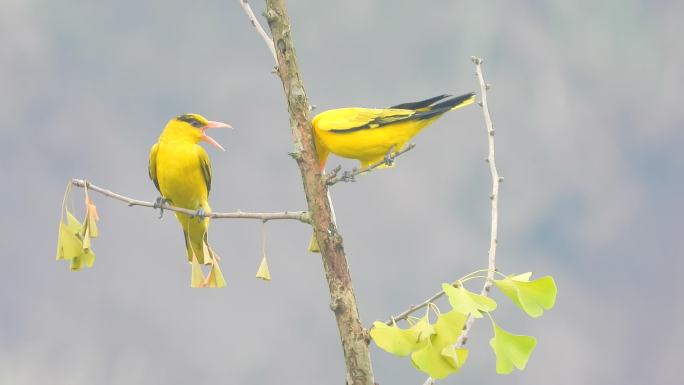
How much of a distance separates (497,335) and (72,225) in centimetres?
168

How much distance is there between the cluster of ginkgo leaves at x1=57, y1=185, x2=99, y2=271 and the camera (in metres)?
3.42

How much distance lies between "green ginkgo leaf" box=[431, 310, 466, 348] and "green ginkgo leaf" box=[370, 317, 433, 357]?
38 millimetres

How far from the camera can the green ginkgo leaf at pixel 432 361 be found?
2936 millimetres

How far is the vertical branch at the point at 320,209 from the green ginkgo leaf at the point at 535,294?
0.58 metres

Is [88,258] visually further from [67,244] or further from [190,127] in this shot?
[190,127]

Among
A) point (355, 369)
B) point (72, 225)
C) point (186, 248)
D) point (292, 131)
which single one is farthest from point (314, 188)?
point (186, 248)

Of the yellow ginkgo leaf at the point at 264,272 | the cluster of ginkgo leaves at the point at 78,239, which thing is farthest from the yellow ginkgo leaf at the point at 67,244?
the yellow ginkgo leaf at the point at 264,272

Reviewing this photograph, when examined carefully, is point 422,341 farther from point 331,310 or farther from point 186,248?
point 186,248

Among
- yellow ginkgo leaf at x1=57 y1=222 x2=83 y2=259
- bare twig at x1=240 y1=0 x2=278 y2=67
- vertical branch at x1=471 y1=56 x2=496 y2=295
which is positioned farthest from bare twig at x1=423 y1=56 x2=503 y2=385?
yellow ginkgo leaf at x1=57 y1=222 x2=83 y2=259

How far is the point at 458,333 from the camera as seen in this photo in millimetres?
2939

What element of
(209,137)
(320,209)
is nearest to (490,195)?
(320,209)

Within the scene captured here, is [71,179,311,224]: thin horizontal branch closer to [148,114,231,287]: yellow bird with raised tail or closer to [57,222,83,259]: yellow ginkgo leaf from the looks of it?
[57,222,83,259]: yellow ginkgo leaf

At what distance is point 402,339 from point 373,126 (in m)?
1.26

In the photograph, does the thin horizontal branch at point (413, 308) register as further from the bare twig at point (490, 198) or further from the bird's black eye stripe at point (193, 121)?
the bird's black eye stripe at point (193, 121)
